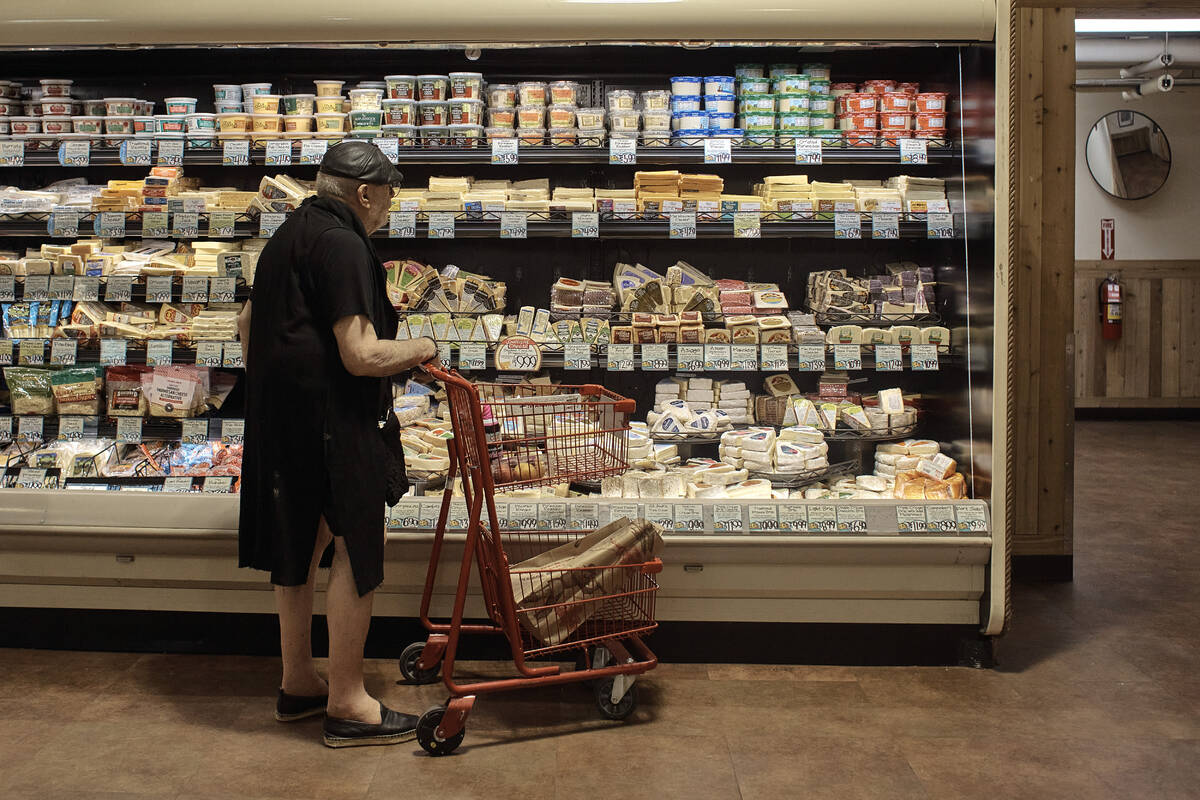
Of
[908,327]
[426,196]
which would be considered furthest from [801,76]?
[426,196]

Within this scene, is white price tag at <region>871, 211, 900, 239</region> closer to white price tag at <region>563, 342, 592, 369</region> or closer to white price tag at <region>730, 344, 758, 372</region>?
white price tag at <region>730, 344, 758, 372</region>

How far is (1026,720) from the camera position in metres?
3.47

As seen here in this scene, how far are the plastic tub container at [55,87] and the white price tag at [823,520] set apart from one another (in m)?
3.34

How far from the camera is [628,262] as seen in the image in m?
4.49

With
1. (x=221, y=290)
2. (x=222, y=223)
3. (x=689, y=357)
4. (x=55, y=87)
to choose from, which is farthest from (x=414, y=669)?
(x=55, y=87)

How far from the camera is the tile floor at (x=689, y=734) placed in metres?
2.99

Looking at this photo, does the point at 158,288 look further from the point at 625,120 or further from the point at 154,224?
the point at 625,120

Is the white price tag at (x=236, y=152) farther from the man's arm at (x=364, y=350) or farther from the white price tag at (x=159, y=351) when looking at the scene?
the man's arm at (x=364, y=350)

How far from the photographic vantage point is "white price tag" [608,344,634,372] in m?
4.06

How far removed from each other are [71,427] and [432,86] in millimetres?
1934

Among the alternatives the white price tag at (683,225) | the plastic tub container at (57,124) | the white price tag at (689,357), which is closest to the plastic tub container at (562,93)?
the white price tag at (683,225)

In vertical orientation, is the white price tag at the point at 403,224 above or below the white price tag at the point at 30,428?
above

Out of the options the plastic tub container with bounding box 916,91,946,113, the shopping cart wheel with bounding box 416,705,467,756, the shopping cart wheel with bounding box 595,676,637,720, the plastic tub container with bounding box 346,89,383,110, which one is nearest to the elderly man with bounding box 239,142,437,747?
the shopping cart wheel with bounding box 416,705,467,756

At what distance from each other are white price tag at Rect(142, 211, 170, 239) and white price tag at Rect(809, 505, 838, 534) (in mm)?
2628
